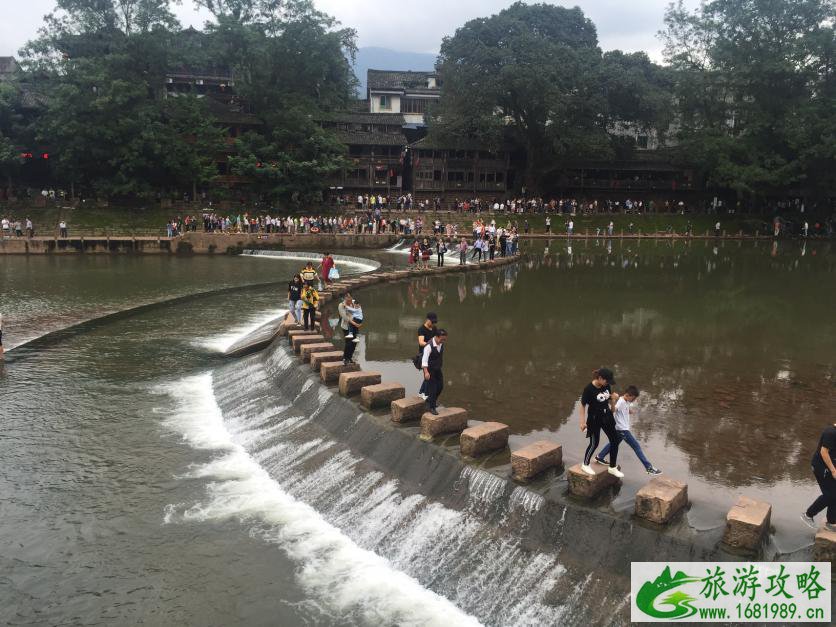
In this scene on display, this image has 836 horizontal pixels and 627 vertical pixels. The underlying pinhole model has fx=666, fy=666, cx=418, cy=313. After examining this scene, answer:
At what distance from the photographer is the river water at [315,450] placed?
30.0 ft

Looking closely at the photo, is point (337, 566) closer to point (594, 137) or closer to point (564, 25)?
point (594, 137)

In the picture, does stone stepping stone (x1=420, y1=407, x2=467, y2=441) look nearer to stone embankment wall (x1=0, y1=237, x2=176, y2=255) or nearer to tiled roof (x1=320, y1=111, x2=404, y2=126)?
stone embankment wall (x1=0, y1=237, x2=176, y2=255)

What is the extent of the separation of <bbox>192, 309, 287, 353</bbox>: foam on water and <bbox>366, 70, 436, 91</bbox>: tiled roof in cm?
5754

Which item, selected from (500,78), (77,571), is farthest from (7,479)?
(500,78)

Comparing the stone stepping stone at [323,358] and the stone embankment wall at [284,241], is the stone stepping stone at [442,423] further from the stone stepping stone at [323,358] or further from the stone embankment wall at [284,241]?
the stone embankment wall at [284,241]

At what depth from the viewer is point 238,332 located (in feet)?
77.2

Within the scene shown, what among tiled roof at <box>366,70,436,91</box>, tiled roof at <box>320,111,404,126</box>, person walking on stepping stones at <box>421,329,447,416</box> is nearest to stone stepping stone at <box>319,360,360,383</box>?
person walking on stepping stones at <box>421,329,447,416</box>

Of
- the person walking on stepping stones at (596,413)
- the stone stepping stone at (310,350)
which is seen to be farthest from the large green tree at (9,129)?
the person walking on stepping stones at (596,413)

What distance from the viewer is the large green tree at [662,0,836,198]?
56.8 metres

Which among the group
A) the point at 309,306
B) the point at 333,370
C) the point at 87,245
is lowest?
the point at 333,370

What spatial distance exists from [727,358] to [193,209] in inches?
2017

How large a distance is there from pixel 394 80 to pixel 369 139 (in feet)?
51.3

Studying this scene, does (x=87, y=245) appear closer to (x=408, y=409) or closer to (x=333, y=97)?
(x=333, y=97)

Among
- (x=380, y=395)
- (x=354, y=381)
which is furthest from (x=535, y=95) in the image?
(x=380, y=395)
